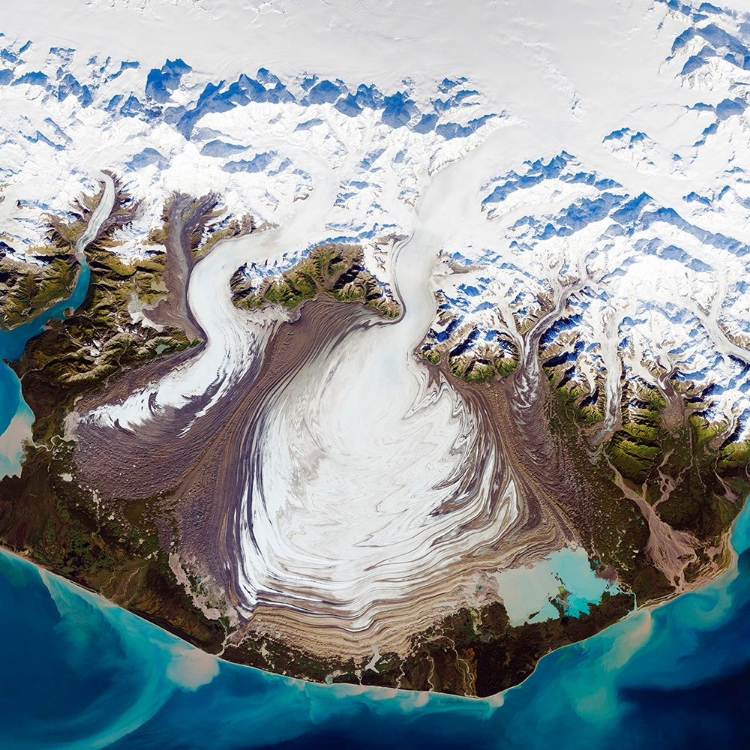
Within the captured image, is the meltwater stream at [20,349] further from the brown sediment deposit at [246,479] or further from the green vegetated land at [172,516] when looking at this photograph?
the brown sediment deposit at [246,479]

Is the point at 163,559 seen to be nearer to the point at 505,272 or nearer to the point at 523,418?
the point at 523,418

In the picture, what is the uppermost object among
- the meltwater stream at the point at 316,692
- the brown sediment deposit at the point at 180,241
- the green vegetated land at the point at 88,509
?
the brown sediment deposit at the point at 180,241

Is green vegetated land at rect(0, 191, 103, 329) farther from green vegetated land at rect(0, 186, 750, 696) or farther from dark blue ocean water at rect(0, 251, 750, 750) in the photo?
dark blue ocean water at rect(0, 251, 750, 750)

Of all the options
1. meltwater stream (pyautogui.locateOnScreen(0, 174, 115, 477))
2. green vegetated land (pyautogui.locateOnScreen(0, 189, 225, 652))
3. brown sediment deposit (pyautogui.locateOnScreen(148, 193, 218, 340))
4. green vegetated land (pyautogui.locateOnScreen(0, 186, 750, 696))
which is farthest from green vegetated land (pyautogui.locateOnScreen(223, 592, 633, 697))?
brown sediment deposit (pyautogui.locateOnScreen(148, 193, 218, 340))

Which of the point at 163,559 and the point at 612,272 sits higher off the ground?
the point at 612,272

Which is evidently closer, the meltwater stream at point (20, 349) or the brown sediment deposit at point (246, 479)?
the brown sediment deposit at point (246, 479)

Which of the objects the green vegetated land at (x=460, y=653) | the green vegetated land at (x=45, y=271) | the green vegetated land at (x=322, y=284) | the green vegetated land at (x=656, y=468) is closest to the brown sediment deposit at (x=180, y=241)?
the green vegetated land at (x=322, y=284)

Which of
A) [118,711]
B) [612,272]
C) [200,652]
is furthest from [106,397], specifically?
[612,272]
